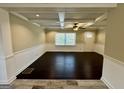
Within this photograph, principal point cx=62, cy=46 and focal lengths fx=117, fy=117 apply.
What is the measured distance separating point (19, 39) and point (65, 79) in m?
2.38

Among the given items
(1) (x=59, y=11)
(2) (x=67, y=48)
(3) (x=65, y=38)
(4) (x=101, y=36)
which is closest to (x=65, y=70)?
(1) (x=59, y=11)

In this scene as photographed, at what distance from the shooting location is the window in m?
11.1

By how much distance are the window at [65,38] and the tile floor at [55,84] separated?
297 inches

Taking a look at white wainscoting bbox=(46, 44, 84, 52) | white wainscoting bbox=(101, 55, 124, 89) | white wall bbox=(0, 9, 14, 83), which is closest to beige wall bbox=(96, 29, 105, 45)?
white wainscoting bbox=(46, 44, 84, 52)

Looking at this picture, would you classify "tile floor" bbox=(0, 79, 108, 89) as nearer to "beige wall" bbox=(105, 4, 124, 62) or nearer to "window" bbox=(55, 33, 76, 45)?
"beige wall" bbox=(105, 4, 124, 62)

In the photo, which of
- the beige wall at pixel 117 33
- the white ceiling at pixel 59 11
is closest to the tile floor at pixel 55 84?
the beige wall at pixel 117 33

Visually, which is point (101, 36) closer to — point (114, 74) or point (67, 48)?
point (67, 48)

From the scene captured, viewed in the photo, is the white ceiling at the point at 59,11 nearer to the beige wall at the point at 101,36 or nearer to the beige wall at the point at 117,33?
the beige wall at the point at 117,33

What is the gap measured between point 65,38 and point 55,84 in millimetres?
7936

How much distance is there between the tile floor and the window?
753cm

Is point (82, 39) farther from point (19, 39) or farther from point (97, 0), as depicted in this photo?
point (97, 0)

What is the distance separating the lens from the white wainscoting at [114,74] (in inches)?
105

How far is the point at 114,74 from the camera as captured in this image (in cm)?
304
